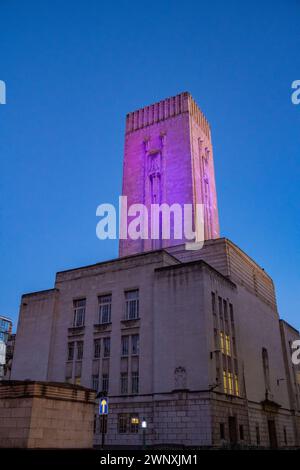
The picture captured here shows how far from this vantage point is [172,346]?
36312 mm

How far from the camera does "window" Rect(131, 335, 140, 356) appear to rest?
→ 38188 millimetres

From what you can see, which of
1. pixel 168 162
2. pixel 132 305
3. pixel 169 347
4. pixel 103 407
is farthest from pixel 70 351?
pixel 168 162

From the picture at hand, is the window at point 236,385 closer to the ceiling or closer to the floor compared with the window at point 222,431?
closer to the ceiling

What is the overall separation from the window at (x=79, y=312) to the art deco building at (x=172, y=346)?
0.38ft

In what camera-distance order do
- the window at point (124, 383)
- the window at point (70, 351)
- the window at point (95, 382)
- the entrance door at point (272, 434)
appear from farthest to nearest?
the entrance door at point (272, 434)
the window at point (70, 351)
the window at point (95, 382)
the window at point (124, 383)

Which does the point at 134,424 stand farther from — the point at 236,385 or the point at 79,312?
the point at 79,312

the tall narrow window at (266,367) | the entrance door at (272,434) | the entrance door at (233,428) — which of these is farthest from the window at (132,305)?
the entrance door at (272,434)

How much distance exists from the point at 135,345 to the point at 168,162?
32.7m

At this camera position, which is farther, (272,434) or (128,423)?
(272,434)

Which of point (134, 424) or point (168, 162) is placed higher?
point (168, 162)

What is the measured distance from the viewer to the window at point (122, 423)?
36.0 m

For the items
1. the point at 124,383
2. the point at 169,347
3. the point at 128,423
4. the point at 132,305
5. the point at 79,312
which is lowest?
the point at 128,423

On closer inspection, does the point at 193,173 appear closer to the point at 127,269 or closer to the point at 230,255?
the point at 230,255

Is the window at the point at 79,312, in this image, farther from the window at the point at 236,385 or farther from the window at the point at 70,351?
the window at the point at 236,385
